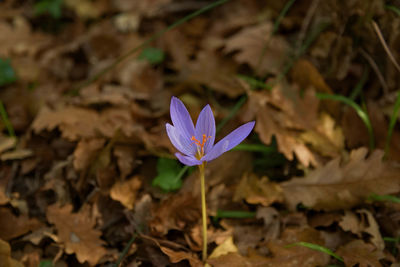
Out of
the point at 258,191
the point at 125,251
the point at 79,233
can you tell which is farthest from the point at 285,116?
the point at 79,233

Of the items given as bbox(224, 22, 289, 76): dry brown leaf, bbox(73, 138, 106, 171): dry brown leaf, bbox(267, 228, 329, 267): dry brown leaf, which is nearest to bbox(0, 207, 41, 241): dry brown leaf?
bbox(73, 138, 106, 171): dry brown leaf

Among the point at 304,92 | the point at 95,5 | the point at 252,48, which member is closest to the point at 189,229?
the point at 304,92

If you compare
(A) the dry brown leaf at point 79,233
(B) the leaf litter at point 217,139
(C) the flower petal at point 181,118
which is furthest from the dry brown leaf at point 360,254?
(A) the dry brown leaf at point 79,233

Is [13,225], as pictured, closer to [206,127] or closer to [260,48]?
[206,127]

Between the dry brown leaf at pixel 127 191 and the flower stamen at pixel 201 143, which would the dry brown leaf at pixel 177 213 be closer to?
the dry brown leaf at pixel 127 191

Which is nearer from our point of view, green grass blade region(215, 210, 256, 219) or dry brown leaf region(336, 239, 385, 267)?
dry brown leaf region(336, 239, 385, 267)

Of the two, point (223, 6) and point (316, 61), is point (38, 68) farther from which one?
point (316, 61)

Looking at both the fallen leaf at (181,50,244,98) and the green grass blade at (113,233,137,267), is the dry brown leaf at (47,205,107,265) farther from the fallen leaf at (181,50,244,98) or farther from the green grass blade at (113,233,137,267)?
the fallen leaf at (181,50,244,98)
